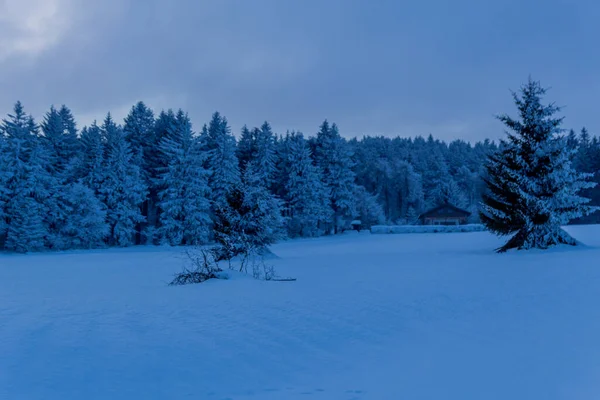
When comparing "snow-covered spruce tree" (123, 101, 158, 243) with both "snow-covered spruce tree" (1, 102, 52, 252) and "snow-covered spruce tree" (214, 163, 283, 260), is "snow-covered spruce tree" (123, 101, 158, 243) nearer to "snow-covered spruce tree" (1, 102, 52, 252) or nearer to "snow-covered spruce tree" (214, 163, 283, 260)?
"snow-covered spruce tree" (1, 102, 52, 252)

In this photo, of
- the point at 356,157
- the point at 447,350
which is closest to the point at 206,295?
the point at 447,350

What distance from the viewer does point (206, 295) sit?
11781mm

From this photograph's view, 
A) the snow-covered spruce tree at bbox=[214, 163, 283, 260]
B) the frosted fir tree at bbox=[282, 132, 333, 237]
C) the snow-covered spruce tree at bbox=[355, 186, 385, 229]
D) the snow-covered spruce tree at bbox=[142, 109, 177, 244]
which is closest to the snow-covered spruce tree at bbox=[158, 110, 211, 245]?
the snow-covered spruce tree at bbox=[142, 109, 177, 244]

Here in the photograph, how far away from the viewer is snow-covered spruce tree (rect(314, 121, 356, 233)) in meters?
60.3

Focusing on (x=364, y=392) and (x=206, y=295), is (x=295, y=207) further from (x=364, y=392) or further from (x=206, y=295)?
(x=364, y=392)

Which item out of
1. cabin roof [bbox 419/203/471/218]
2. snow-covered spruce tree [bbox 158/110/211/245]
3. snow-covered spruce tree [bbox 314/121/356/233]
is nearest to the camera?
snow-covered spruce tree [bbox 158/110/211/245]

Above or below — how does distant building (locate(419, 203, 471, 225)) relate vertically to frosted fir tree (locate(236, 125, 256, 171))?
below

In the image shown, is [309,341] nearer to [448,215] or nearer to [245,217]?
[245,217]

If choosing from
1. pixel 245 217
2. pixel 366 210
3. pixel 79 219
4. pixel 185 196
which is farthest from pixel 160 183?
pixel 366 210

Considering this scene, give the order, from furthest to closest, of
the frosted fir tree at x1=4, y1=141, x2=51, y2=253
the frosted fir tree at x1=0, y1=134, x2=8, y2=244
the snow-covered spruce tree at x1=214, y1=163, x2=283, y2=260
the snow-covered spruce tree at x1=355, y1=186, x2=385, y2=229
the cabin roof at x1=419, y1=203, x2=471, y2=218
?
the snow-covered spruce tree at x1=355, y1=186, x2=385, y2=229
the cabin roof at x1=419, y1=203, x2=471, y2=218
the frosted fir tree at x1=0, y1=134, x2=8, y2=244
the frosted fir tree at x1=4, y1=141, x2=51, y2=253
the snow-covered spruce tree at x1=214, y1=163, x2=283, y2=260

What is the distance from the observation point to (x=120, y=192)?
4597 cm

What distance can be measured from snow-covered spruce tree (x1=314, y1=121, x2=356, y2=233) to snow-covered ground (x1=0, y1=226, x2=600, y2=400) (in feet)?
154

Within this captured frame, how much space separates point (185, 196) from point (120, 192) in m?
6.62

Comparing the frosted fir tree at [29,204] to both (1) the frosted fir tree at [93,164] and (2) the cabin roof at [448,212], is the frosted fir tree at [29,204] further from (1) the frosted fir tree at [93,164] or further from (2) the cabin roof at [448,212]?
(2) the cabin roof at [448,212]
